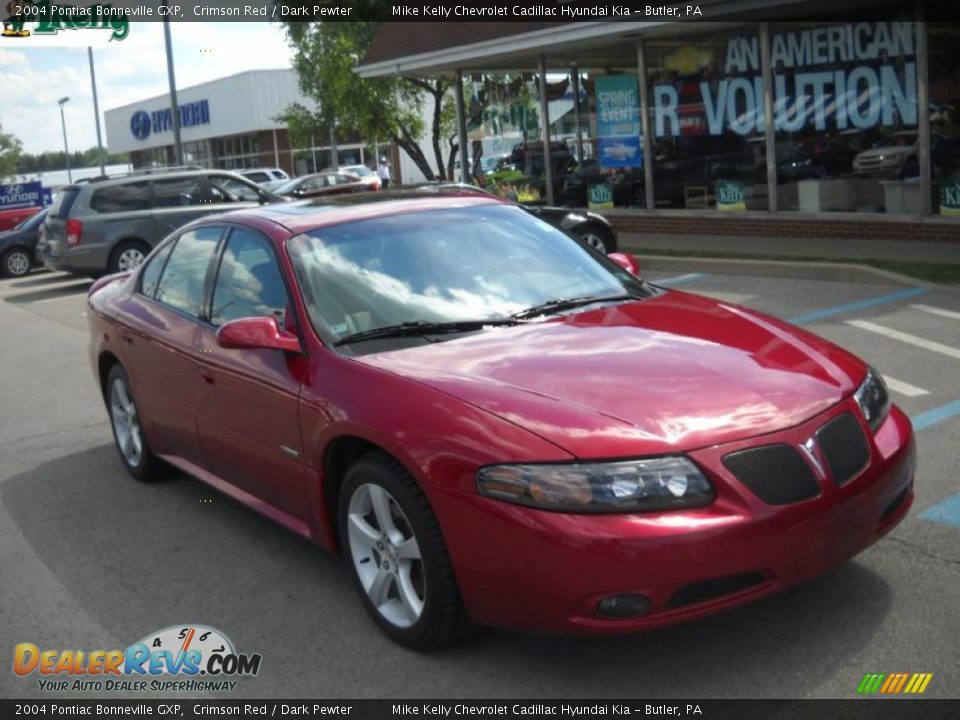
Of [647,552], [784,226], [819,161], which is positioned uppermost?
[819,161]

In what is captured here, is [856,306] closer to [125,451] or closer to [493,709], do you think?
[125,451]

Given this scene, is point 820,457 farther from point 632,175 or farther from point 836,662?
point 632,175

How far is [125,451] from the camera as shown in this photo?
6.66 metres

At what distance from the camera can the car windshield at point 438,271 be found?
4.66 meters

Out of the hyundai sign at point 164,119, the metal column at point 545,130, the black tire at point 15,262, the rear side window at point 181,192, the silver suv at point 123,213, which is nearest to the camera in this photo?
the silver suv at point 123,213

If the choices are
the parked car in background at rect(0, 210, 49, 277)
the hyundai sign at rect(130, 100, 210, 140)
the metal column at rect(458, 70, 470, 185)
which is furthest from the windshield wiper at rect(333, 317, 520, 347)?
the hyundai sign at rect(130, 100, 210, 140)

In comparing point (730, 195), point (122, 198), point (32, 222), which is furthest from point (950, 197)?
point (32, 222)

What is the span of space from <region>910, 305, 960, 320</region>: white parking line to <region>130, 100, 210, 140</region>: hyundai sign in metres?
51.3

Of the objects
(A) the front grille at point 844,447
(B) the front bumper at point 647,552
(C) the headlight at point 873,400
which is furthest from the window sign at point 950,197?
(B) the front bumper at point 647,552

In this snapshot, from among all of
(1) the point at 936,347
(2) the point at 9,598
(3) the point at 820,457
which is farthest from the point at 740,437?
(1) the point at 936,347

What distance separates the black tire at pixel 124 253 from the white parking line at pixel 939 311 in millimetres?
12574

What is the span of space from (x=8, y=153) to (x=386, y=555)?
88.2 m

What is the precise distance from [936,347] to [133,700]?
661 cm

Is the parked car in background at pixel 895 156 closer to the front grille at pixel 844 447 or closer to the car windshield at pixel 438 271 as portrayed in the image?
the car windshield at pixel 438 271
